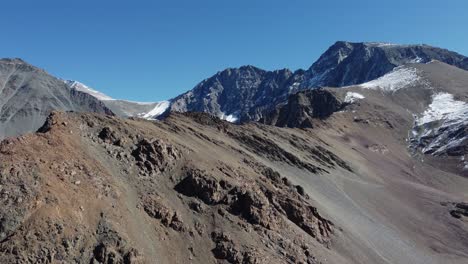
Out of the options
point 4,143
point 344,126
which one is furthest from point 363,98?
point 4,143

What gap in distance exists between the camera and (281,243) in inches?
1955

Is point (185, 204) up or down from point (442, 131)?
down

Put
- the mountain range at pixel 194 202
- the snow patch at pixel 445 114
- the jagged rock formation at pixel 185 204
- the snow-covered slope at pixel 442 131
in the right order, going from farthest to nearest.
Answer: the snow patch at pixel 445 114
the snow-covered slope at pixel 442 131
the mountain range at pixel 194 202
the jagged rock formation at pixel 185 204

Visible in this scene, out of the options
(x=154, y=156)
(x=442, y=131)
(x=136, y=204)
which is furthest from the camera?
(x=442, y=131)

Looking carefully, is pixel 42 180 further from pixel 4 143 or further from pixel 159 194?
pixel 159 194

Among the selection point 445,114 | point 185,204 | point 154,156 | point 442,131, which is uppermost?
point 445,114

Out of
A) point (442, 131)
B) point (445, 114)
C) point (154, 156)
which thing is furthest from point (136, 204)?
point (445, 114)

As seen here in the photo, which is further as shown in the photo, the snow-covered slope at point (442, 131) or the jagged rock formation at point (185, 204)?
the snow-covered slope at point (442, 131)

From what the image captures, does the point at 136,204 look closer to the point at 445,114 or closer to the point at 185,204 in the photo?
the point at 185,204

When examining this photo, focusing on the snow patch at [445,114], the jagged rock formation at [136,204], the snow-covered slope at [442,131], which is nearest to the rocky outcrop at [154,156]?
the jagged rock formation at [136,204]

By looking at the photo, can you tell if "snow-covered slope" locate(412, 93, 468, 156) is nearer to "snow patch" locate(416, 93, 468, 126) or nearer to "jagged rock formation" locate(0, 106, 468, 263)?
"snow patch" locate(416, 93, 468, 126)

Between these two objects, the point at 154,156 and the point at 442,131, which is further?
the point at 442,131

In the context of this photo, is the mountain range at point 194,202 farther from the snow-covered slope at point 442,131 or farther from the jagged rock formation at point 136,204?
the snow-covered slope at point 442,131

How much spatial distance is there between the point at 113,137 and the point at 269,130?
2137 inches
